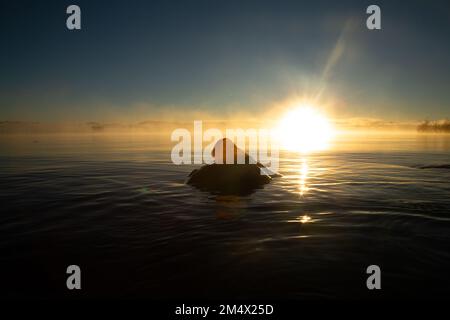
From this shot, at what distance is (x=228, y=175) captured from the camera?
15.2m

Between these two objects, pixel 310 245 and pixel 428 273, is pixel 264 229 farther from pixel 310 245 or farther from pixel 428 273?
pixel 428 273

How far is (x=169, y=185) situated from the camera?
15242 millimetres

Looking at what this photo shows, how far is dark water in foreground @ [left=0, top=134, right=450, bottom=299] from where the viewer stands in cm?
541

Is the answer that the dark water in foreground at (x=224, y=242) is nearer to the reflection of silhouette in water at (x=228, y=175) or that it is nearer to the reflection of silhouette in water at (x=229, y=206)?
the reflection of silhouette in water at (x=229, y=206)

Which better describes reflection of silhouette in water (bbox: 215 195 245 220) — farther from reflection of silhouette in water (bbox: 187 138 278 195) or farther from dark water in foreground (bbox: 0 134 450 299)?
reflection of silhouette in water (bbox: 187 138 278 195)

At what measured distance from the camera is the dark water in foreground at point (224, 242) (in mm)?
5414

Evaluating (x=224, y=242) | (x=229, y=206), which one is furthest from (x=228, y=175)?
(x=224, y=242)

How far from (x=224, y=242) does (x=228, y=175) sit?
26.0 ft

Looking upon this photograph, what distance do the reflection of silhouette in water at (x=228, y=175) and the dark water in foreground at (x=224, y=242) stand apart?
4.87ft

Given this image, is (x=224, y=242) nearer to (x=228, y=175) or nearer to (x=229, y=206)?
(x=229, y=206)

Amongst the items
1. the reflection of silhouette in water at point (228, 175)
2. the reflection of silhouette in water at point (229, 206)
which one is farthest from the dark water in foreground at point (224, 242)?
the reflection of silhouette in water at point (228, 175)

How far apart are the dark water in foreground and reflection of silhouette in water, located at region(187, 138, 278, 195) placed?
1484 millimetres

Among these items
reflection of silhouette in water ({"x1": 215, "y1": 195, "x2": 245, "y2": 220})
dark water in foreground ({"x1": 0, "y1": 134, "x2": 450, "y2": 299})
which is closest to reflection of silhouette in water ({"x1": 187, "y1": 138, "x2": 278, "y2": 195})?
dark water in foreground ({"x1": 0, "y1": 134, "x2": 450, "y2": 299})
